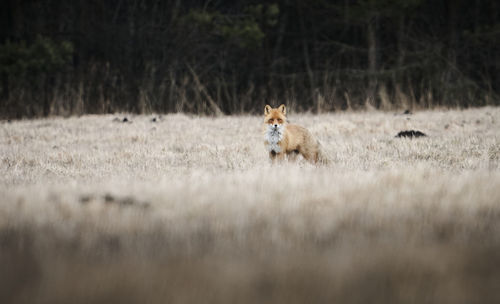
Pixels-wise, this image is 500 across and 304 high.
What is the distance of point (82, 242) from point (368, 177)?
1.66 metres

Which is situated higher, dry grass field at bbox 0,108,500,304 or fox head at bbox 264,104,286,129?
fox head at bbox 264,104,286,129

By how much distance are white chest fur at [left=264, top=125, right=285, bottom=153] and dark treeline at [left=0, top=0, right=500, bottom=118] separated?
7662mm

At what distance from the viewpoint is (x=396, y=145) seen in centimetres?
533

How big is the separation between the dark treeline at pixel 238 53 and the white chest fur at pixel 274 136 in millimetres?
A: 7662

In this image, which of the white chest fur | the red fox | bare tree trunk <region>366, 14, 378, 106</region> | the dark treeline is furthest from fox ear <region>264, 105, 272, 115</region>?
bare tree trunk <region>366, 14, 378, 106</region>

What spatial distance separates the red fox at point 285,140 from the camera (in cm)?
414

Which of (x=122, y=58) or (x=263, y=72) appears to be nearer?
(x=122, y=58)

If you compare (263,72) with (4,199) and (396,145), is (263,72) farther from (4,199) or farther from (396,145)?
(4,199)

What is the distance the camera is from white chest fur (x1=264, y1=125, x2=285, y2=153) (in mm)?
4129

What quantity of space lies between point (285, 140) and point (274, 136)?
116mm

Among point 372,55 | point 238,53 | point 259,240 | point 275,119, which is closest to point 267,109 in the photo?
point 275,119

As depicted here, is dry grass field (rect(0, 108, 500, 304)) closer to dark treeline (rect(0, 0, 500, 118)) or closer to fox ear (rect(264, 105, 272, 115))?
fox ear (rect(264, 105, 272, 115))

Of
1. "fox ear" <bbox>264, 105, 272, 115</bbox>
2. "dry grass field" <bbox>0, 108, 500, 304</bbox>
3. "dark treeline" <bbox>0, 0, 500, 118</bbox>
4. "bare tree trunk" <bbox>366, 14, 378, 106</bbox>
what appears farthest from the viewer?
"bare tree trunk" <bbox>366, 14, 378, 106</bbox>

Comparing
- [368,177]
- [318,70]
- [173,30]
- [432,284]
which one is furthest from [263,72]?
[432,284]
